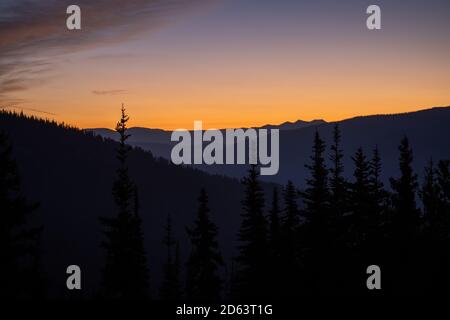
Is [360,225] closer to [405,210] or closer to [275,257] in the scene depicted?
[405,210]

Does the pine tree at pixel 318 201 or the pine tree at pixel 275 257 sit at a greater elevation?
the pine tree at pixel 318 201

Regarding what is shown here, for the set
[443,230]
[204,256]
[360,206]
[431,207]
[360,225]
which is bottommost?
[204,256]

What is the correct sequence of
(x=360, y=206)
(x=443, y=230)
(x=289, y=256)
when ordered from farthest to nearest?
(x=443, y=230), (x=289, y=256), (x=360, y=206)

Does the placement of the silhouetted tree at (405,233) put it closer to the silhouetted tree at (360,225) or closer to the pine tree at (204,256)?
the silhouetted tree at (360,225)

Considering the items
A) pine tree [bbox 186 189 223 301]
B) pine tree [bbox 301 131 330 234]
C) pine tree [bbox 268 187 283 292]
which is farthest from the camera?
pine tree [bbox 186 189 223 301]

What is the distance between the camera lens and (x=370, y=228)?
35.0 metres

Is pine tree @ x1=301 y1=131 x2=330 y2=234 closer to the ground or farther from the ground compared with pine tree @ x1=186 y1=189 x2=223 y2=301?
farther from the ground

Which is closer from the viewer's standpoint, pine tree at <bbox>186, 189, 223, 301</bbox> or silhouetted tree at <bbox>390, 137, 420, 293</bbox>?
silhouetted tree at <bbox>390, 137, 420, 293</bbox>

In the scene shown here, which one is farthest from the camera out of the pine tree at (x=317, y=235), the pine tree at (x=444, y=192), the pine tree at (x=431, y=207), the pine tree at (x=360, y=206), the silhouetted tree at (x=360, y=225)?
the pine tree at (x=444, y=192)

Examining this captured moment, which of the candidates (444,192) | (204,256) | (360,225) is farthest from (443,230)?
(204,256)

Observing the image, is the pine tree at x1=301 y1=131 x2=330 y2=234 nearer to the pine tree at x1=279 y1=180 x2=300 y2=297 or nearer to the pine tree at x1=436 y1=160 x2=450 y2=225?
the pine tree at x1=279 y1=180 x2=300 y2=297

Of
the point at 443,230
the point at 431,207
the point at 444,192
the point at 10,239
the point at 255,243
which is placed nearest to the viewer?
A: the point at 10,239

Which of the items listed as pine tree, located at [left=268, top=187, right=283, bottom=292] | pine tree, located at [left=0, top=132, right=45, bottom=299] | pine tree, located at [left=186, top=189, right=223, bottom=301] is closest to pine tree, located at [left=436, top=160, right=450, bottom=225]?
pine tree, located at [left=268, top=187, right=283, bottom=292]

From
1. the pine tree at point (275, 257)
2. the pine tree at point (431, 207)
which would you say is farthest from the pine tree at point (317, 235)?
the pine tree at point (431, 207)
